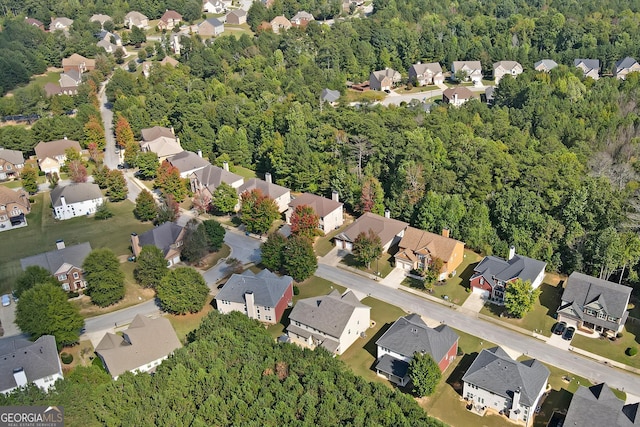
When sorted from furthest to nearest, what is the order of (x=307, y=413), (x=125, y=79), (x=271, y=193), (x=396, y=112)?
(x=125, y=79), (x=396, y=112), (x=271, y=193), (x=307, y=413)

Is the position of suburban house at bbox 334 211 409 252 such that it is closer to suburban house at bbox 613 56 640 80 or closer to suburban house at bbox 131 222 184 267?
suburban house at bbox 131 222 184 267

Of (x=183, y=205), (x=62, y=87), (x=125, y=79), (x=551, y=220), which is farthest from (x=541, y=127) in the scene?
(x=62, y=87)

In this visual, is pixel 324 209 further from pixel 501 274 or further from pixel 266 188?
pixel 501 274

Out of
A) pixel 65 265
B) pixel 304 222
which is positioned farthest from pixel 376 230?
pixel 65 265

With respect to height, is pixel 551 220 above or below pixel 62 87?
above

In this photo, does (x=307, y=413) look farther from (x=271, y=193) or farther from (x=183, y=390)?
(x=271, y=193)

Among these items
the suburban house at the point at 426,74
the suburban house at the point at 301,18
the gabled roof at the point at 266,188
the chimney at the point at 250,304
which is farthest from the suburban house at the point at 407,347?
the suburban house at the point at 301,18
